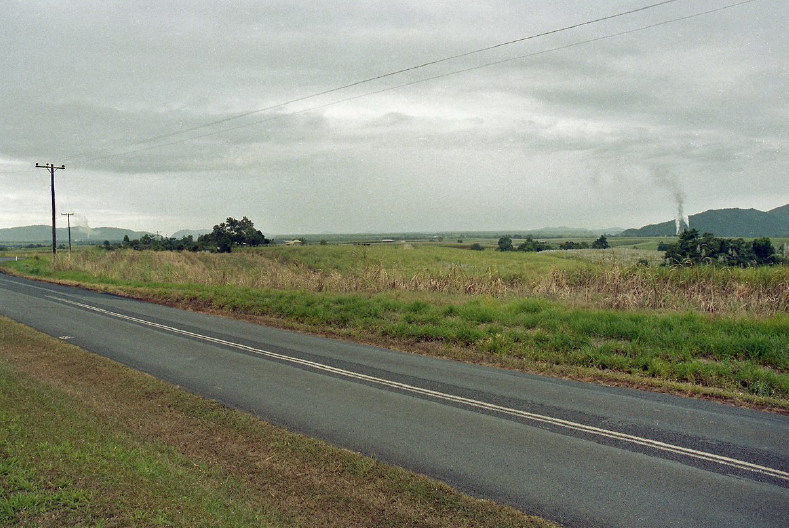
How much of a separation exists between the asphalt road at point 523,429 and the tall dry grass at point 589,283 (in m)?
6.11

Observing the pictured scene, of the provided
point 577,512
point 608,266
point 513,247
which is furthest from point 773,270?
point 513,247

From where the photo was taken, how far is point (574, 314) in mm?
12039

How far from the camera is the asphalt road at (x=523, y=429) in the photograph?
4539 millimetres

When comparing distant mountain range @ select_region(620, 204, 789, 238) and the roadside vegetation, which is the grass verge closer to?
the roadside vegetation

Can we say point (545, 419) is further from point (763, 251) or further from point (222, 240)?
point (222, 240)

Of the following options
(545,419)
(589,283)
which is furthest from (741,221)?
(545,419)

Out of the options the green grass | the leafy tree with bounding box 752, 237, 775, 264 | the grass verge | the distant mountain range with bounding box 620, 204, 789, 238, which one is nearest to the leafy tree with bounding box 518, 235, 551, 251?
the distant mountain range with bounding box 620, 204, 789, 238

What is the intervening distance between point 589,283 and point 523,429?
10160mm

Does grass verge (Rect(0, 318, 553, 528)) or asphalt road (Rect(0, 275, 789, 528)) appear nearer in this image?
grass verge (Rect(0, 318, 553, 528))

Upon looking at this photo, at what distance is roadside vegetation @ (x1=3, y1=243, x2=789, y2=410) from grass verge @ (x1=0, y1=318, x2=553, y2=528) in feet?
17.2

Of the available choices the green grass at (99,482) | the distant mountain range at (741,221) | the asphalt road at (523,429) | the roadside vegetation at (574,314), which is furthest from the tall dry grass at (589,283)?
the distant mountain range at (741,221)

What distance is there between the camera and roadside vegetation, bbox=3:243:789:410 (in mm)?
8859

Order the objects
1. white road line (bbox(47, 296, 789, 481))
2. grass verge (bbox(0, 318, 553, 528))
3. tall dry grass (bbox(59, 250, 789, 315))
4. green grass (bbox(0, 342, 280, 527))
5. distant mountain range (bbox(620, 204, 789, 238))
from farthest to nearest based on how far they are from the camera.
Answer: distant mountain range (bbox(620, 204, 789, 238)), tall dry grass (bbox(59, 250, 789, 315)), white road line (bbox(47, 296, 789, 481)), grass verge (bbox(0, 318, 553, 528)), green grass (bbox(0, 342, 280, 527))

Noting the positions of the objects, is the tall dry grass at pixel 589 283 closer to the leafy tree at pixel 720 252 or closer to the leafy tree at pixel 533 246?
the leafy tree at pixel 720 252
